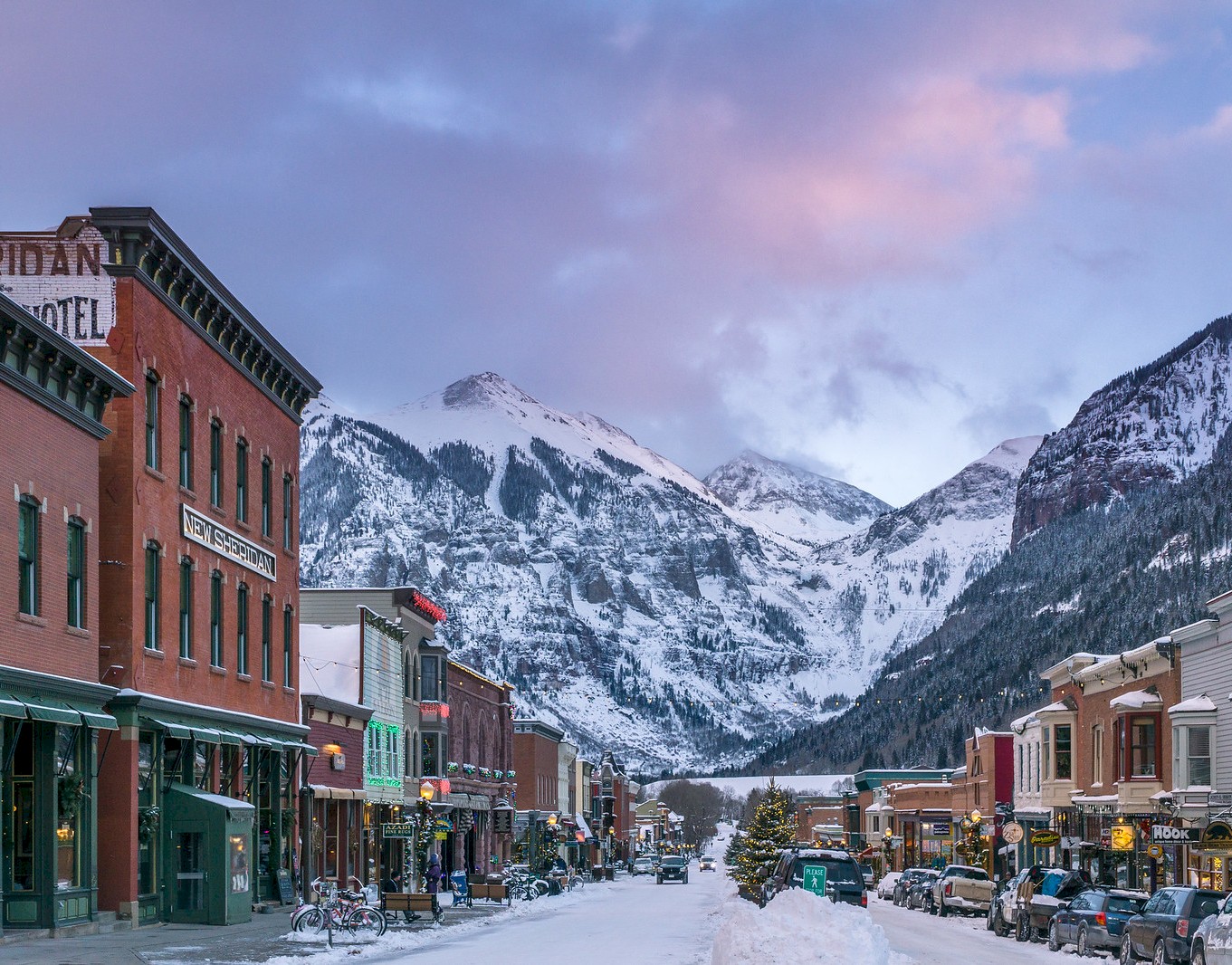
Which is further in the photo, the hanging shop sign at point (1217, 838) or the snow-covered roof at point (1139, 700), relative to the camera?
the snow-covered roof at point (1139, 700)

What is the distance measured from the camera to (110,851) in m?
33.2

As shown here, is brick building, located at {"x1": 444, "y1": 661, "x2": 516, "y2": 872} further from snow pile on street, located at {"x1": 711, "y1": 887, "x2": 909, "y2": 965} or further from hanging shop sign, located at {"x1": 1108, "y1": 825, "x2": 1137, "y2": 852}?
snow pile on street, located at {"x1": 711, "y1": 887, "x2": 909, "y2": 965}

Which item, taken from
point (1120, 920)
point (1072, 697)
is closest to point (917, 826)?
point (1072, 697)

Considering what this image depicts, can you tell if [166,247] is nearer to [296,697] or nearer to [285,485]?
[285,485]

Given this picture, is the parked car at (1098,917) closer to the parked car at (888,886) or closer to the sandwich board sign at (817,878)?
the sandwich board sign at (817,878)

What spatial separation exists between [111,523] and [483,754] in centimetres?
5540

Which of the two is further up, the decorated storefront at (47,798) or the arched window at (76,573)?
the arched window at (76,573)

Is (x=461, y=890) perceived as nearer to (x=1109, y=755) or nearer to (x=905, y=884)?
(x=1109, y=755)

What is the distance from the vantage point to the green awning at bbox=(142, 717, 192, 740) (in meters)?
34.5

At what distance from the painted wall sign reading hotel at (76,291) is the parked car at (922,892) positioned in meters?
43.3

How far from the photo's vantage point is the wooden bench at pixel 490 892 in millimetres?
56031

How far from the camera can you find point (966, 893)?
6028cm

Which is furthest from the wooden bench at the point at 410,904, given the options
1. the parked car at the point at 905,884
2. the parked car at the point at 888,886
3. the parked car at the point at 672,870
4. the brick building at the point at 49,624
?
the parked car at the point at 672,870

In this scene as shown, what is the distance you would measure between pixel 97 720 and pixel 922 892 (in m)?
43.6
